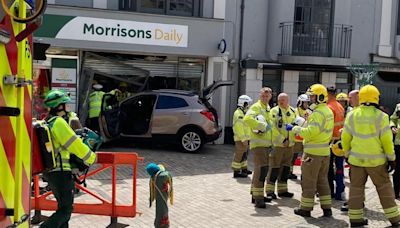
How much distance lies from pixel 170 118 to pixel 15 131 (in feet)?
37.4

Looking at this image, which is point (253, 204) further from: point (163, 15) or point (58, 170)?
point (163, 15)

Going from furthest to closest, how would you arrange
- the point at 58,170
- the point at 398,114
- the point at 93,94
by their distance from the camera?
the point at 93,94, the point at 398,114, the point at 58,170

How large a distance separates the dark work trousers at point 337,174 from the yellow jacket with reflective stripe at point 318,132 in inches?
48.3

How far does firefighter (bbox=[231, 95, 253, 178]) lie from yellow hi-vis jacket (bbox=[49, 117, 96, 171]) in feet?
19.6

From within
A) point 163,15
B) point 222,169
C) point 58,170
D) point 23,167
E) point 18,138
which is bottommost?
point 222,169

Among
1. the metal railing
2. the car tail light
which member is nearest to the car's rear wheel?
the car tail light

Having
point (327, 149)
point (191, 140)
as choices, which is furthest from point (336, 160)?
point (191, 140)

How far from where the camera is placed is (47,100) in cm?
532

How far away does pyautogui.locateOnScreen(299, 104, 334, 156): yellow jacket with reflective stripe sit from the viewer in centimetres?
741

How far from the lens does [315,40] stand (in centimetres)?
1842

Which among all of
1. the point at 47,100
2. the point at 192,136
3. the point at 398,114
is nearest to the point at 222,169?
the point at 192,136

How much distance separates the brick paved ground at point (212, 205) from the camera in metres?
7.28

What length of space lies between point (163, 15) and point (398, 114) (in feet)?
29.9

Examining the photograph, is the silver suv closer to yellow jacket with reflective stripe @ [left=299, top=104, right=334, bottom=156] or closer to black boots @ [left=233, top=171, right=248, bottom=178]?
black boots @ [left=233, top=171, right=248, bottom=178]
